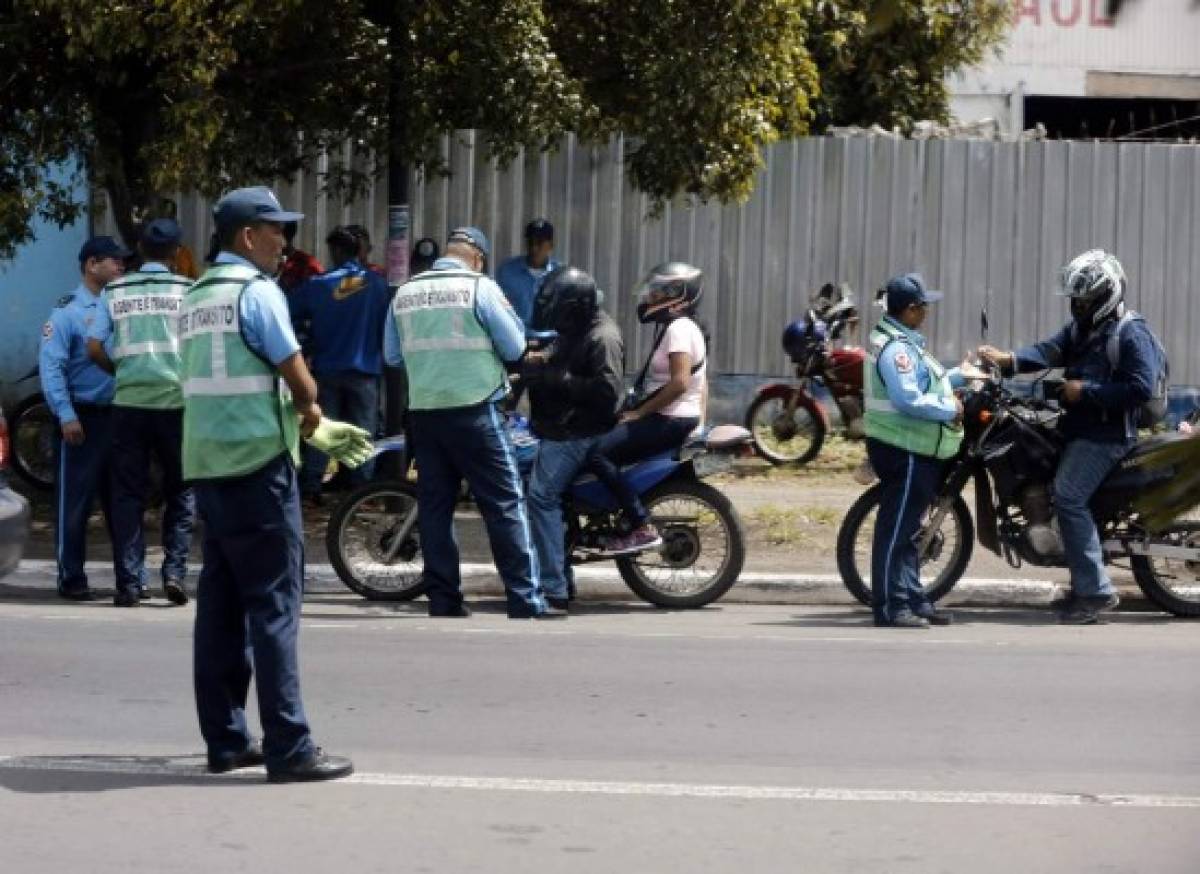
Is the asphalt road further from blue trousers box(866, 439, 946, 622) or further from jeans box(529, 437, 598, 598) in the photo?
jeans box(529, 437, 598, 598)

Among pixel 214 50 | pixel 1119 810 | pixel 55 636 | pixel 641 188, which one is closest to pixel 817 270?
pixel 641 188

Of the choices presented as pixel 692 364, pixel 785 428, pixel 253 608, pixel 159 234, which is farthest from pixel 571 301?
pixel 785 428

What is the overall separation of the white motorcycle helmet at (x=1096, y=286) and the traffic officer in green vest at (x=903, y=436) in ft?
2.18

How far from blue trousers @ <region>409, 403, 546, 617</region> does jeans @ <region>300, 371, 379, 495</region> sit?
12.0 feet

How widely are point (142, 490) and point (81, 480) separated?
1.71 feet

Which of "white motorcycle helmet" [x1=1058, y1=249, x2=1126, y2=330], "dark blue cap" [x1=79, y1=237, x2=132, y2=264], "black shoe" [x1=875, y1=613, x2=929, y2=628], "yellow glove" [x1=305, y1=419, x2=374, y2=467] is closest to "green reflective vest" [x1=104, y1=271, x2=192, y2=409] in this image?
"dark blue cap" [x1=79, y1=237, x2=132, y2=264]

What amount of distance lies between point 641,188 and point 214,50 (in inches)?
119

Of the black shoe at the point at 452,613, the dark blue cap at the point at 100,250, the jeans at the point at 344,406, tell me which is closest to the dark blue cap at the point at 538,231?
the jeans at the point at 344,406

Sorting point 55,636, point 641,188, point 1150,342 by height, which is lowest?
point 55,636

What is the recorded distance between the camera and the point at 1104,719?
24.3ft

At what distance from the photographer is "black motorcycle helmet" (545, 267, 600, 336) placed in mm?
9906

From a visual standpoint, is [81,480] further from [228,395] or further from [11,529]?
[228,395]

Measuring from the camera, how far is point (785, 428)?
15.2 meters

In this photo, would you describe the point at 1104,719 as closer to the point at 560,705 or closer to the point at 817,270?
the point at 560,705
